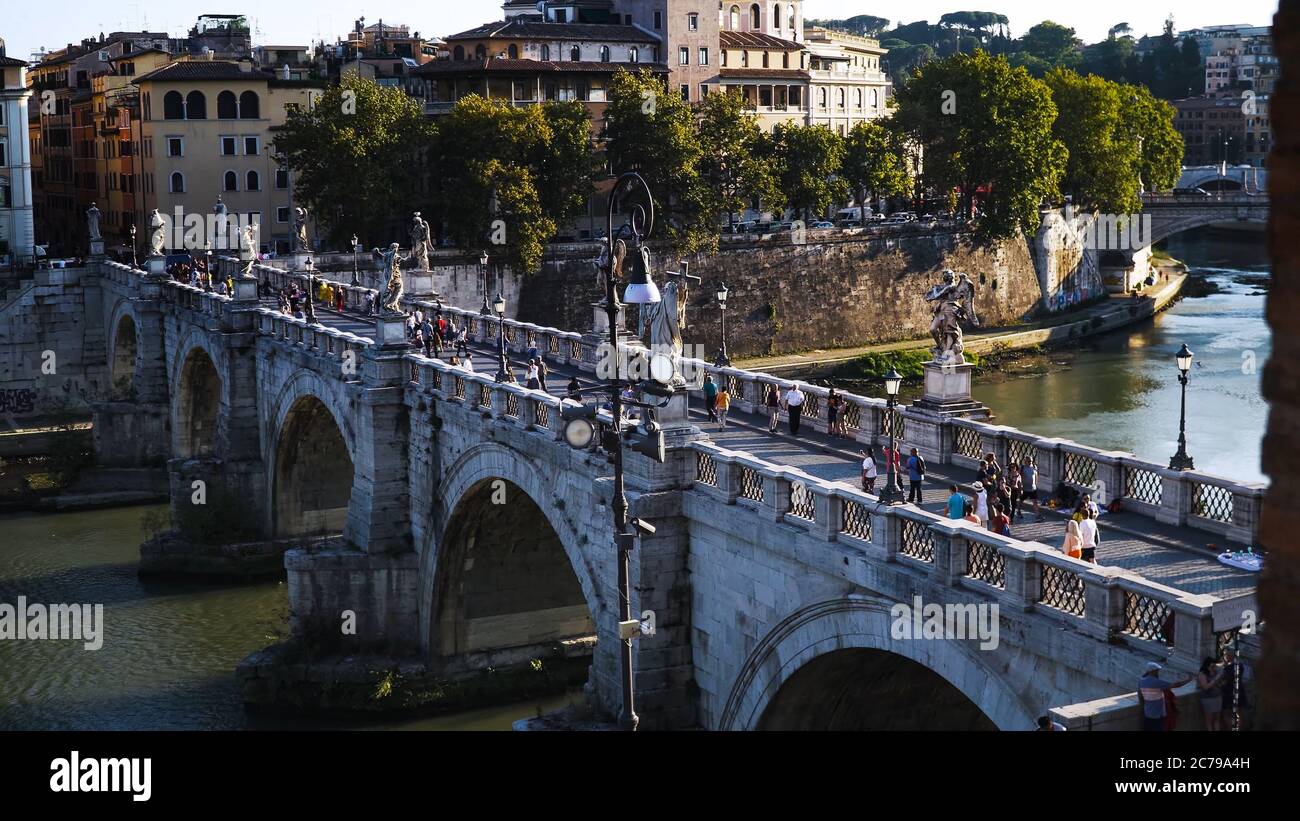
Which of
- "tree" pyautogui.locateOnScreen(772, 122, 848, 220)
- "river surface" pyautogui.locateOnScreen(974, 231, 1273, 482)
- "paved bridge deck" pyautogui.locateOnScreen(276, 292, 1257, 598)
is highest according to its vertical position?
"tree" pyautogui.locateOnScreen(772, 122, 848, 220)

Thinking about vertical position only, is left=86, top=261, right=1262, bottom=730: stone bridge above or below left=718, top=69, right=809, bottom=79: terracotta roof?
below

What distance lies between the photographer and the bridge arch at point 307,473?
39500mm

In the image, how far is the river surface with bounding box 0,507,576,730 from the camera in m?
29.6

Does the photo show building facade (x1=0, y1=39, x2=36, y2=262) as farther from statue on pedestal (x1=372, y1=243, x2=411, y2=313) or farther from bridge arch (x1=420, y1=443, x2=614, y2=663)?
bridge arch (x1=420, y1=443, x2=614, y2=663)

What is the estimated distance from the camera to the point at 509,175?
2371 inches

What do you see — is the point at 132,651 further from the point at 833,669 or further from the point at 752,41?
the point at 752,41

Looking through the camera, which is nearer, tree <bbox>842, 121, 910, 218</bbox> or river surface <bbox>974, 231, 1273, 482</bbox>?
river surface <bbox>974, 231, 1273, 482</bbox>

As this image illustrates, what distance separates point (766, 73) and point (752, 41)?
6.55ft

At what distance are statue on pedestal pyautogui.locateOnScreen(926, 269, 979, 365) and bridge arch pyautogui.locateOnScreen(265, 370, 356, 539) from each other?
62.9 feet

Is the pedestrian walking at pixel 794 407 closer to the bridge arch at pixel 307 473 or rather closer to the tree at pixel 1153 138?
the bridge arch at pixel 307 473

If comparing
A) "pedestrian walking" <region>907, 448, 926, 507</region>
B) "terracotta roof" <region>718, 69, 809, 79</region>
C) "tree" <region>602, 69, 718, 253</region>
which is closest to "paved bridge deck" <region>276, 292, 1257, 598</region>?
"pedestrian walking" <region>907, 448, 926, 507</region>

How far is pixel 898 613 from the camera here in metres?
16.8

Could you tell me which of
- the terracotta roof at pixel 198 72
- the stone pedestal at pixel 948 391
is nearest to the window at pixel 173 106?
the terracotta roof at pixel 198 72
